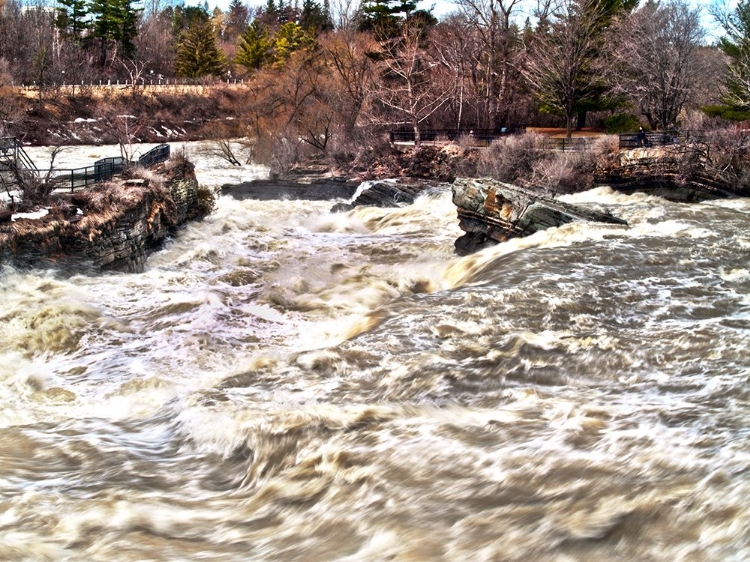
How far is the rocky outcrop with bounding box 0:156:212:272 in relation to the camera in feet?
47.9

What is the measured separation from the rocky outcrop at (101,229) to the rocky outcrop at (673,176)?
1722cm

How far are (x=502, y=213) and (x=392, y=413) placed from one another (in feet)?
37.5

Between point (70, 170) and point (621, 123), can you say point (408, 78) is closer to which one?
point (621, 123)

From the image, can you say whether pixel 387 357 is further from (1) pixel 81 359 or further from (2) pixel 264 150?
(2) pixel 264 150

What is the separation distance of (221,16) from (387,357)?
14190 centimetres

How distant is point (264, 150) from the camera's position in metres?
37.0

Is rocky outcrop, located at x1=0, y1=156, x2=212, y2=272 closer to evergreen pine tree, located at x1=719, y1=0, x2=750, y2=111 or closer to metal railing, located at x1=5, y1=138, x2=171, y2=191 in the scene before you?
metal railing, located at x1=5, y1=138, x2=171, y2=191

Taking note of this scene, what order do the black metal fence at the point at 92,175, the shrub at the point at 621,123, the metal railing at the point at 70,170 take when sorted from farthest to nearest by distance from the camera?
the shrub at the point at 621,123 < the black metal fence at the point at 92,175 < the metal railing at the point at 70,170

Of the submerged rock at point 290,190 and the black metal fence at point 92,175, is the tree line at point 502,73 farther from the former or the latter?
the black metal fence at point 92,175

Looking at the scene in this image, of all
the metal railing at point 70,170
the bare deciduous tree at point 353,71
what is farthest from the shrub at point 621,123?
the metal railing at point 70,170

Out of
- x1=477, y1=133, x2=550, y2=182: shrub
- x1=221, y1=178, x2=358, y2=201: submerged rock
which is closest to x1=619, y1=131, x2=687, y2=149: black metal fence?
x1=477, y1=133, x2=550, y2=182: shrub

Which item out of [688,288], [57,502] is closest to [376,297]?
[688,288]

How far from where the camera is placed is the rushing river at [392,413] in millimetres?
5480

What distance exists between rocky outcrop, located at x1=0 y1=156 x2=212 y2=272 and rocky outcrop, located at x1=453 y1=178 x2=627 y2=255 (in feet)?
29.0
